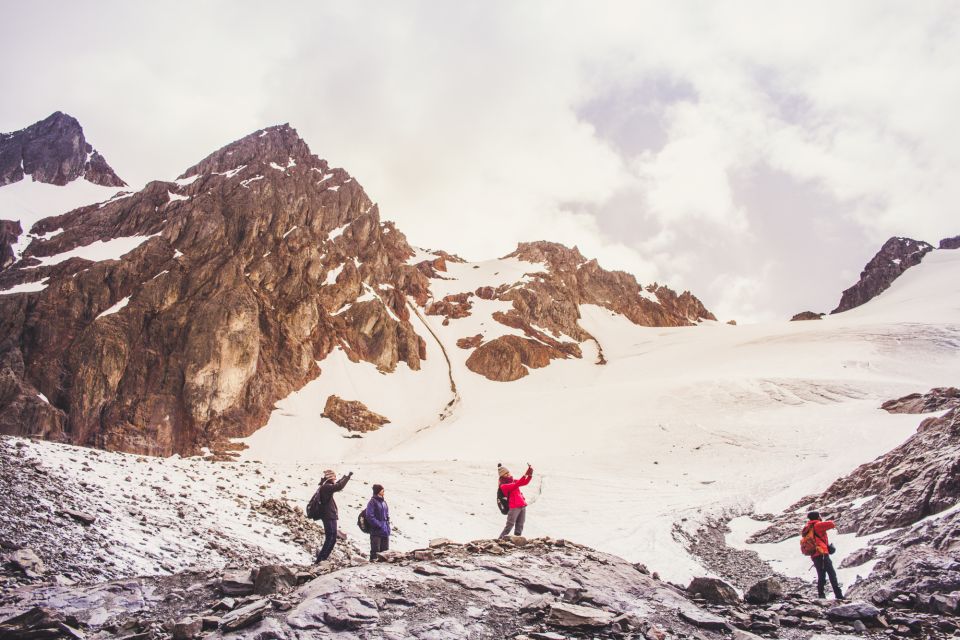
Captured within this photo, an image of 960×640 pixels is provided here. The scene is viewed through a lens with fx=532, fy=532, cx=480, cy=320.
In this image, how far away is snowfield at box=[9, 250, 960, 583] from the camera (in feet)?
61.5

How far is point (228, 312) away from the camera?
60.8 m

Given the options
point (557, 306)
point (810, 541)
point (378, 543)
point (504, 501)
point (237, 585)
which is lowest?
point (237, 585)

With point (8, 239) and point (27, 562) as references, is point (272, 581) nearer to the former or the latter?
point (27, 562)

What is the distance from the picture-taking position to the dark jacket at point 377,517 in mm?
11250

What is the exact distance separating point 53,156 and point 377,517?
150 meters

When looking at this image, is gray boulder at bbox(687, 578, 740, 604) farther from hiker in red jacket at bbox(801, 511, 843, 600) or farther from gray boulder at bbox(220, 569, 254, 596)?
gray boulder at bbox(220, 569, 254, 596)

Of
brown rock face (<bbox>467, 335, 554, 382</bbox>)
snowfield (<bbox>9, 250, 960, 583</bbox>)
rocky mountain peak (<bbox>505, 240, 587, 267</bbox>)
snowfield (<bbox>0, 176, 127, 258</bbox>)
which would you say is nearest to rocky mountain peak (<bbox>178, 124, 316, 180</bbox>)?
snowfield (<bbox>0, 176, 127, 258</bbox>)

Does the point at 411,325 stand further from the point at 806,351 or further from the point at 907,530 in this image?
the point at 907,530

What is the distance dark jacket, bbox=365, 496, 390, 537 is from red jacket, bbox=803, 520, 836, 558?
9.23m

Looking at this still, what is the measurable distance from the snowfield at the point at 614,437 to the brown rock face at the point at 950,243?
6038cm

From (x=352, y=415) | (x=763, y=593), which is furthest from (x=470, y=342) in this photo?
(x=763, y=593)

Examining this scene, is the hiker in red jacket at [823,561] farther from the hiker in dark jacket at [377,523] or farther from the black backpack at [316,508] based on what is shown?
the black backpack at [316,508]

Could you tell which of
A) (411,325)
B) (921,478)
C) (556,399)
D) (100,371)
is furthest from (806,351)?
(100,371)

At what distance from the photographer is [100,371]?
54.4 metres
